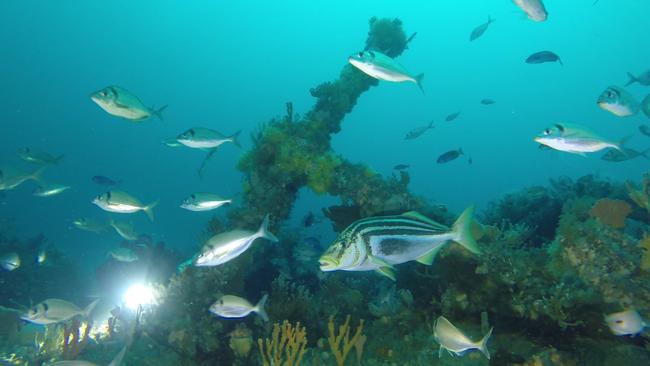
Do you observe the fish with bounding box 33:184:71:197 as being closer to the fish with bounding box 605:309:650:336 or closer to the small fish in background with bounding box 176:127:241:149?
the small fish in background with bounding box 176:127:241:149

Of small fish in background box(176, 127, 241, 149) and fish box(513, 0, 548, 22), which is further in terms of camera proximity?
small fish in background box(176, 127, 241, 149)

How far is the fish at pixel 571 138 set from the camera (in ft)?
14.5

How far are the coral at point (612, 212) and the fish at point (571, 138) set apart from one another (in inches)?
100

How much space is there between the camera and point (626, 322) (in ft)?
12.2

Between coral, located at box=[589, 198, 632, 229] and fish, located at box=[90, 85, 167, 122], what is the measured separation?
7.66m

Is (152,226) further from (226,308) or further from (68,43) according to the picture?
(68,43)

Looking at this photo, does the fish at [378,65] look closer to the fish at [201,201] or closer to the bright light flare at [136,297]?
the fish at [201,201]

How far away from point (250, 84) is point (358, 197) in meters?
151

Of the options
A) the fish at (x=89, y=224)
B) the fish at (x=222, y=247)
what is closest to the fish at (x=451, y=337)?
the fish at (x=222, y=247)

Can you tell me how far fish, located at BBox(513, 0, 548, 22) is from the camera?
5277 mm

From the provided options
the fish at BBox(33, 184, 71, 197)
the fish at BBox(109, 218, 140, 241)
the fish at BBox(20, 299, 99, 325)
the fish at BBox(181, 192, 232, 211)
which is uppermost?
the fish at BBox(181, 192, 232, 211)

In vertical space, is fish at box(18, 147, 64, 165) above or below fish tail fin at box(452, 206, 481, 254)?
below

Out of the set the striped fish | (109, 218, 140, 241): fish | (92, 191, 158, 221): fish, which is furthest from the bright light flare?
the striped fish

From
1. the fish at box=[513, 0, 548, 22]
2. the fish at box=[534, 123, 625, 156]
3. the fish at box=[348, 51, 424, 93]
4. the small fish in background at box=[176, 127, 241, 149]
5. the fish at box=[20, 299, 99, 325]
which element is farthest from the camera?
the small fish in background at box=[176, 127, 241, 149]
